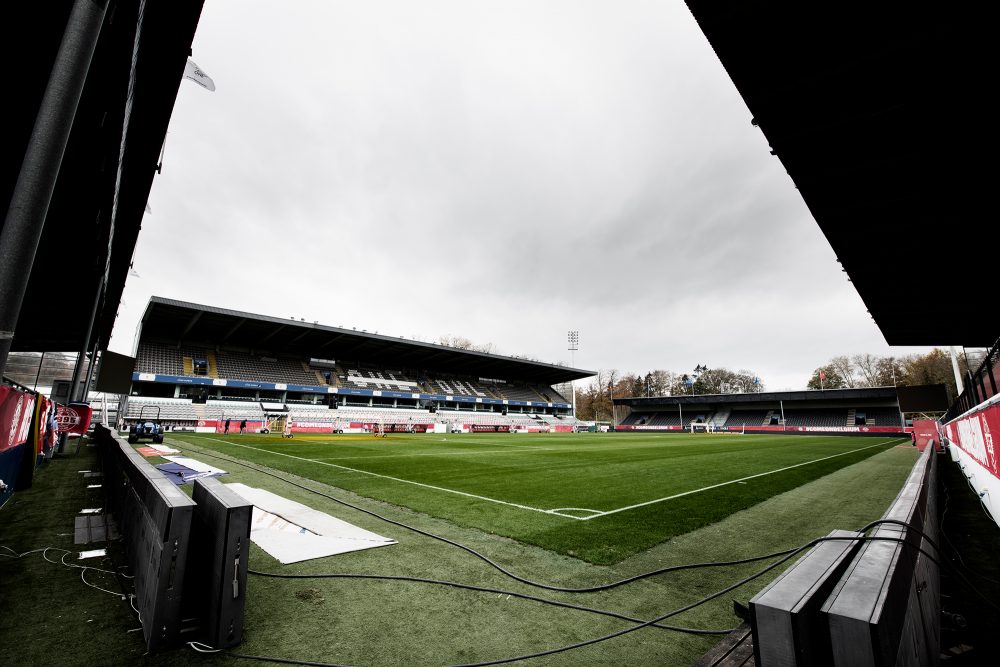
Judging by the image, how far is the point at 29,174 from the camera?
124 inches

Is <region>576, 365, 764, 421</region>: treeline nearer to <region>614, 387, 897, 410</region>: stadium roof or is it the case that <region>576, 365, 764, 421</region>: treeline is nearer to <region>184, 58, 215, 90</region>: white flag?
<region>614, 387, 897, 410</region>: stadium roof

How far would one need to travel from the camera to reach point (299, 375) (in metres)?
47.6

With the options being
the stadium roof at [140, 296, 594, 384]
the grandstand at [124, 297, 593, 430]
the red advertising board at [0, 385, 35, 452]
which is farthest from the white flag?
the stadium roof at [140, 296, 594, 384]

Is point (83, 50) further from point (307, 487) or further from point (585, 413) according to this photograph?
point (585, 413)

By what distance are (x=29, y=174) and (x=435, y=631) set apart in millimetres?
4291

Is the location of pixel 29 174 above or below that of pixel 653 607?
above

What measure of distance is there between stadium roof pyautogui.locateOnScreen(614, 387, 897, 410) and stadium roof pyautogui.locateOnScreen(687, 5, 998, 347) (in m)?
56.0

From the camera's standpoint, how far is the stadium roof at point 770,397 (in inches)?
2242

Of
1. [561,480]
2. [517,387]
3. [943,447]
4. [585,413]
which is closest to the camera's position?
[561,480]

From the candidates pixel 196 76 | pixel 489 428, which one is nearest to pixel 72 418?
pixel 196 76

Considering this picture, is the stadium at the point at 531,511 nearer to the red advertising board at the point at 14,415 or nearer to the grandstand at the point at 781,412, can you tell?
the red advertising board at the point at 14,415

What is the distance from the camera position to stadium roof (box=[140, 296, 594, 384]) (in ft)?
130

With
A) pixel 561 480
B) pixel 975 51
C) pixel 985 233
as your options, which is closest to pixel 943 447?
pixel 985 233

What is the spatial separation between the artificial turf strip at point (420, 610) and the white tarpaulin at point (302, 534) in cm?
20
